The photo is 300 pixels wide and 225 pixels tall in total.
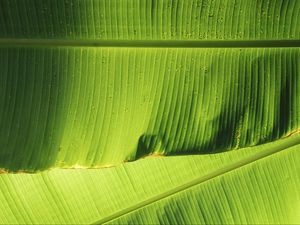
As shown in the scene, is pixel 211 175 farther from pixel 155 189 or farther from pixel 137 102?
pixel 137 102

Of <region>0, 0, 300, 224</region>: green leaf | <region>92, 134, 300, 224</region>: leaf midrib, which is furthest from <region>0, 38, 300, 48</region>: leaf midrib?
<region>92, 134, 300, 224</region>: leaf midrib

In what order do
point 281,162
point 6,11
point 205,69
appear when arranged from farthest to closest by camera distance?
point 281,162
point 205,69
point 6,11

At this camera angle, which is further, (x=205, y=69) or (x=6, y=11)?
(x=205, y=69)

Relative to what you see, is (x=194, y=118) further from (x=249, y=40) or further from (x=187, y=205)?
(x=187, y=205)

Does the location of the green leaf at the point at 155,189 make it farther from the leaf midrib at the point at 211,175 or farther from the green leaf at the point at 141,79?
the green leaf at the point at 141,79

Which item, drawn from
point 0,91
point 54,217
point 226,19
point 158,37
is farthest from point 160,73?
point 54,217

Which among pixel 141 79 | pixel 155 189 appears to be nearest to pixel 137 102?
pixel 141 79
